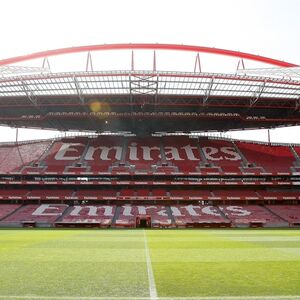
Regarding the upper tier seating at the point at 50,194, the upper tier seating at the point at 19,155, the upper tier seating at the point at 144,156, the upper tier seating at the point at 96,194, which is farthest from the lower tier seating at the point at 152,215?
the upper tier seating at the point at 19,155

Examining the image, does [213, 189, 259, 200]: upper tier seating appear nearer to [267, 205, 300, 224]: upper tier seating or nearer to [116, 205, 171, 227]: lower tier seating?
[267, 205, 300, 224]: upper tier seating

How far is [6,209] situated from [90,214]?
10504 millimetres

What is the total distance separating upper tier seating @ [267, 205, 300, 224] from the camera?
40.7m

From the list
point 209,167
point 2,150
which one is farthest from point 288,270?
point 2,150

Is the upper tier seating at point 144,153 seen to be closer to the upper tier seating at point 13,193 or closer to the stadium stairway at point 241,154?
the stadium stairway at point 241,154

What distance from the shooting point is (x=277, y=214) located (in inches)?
1671

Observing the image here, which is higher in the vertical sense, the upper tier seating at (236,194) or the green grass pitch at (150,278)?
the green grass pitch at (150,278)

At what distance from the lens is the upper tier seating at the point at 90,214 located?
39469 mm

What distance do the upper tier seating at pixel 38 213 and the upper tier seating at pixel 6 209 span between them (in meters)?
0.74

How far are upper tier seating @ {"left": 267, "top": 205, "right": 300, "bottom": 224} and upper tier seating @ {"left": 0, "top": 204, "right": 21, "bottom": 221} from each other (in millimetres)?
30724

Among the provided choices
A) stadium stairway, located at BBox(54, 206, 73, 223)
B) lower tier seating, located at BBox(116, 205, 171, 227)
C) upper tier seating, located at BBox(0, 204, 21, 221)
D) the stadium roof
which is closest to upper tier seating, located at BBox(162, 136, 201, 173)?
the stadium roof

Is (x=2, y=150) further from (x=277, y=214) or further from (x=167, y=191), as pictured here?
(x=277, y=214)

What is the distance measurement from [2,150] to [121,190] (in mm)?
21295

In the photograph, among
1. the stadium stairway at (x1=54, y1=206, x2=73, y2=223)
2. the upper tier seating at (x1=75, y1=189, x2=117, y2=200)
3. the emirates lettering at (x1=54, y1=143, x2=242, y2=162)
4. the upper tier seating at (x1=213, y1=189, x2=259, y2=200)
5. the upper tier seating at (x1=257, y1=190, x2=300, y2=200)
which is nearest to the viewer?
the stadium stairway at (x1=54, y1=206, x2=73, y2=223)
